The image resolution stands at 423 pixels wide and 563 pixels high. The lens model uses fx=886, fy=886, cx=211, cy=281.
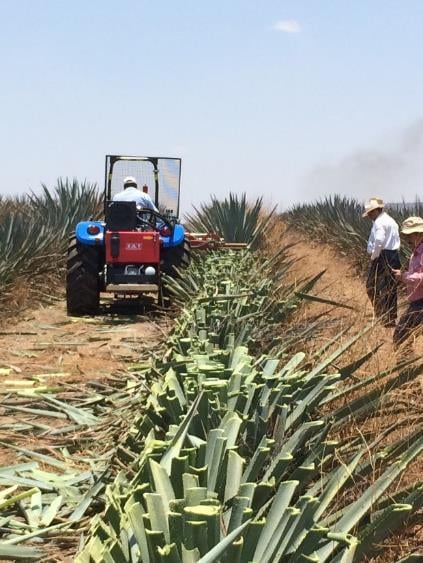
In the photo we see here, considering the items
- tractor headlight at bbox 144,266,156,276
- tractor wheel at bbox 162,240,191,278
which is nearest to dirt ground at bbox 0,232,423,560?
tractor headlight at bbox 144,266,156,276

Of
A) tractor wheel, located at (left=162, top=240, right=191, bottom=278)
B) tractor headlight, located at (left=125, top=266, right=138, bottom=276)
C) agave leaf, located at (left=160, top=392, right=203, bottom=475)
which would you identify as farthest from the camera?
tractor wheel, located at (left=162, top=240, right=191, bottom=278)

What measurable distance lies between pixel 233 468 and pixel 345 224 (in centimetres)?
1860

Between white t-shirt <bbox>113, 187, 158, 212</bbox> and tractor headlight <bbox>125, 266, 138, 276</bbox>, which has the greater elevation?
white t-shirt <bbox>113, 187, 158, 212</bbox>

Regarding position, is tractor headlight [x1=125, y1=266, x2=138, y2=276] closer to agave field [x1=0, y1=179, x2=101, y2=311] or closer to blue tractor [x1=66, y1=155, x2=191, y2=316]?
blue tractor [x1=66, y1=155, x2=191, y2=316]

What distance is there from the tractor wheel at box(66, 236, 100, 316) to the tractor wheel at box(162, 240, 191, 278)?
2.64 feet

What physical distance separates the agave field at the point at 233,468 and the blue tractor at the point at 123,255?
4.77 meters

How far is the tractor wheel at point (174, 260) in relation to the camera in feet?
33.6

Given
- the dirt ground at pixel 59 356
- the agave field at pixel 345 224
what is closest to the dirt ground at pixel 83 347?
the dirt ground at pixel 59 356

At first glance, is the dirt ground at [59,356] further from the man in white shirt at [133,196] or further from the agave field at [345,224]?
the agave field at [345,224]

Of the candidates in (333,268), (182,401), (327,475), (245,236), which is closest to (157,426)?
(182,401)

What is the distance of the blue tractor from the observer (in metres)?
9.96

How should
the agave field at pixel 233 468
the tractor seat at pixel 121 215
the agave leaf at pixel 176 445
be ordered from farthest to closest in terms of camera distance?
1. the tractor seat at pixel 121 215
2. the agave leaf at pixel 176 445
3. the agave field at pixel 233 468

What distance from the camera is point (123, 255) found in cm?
997

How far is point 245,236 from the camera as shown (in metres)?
16.0
